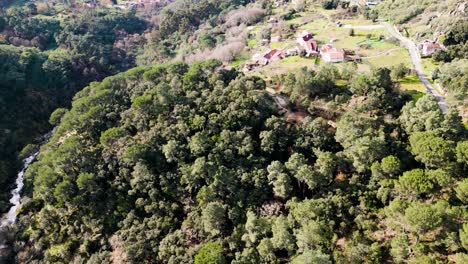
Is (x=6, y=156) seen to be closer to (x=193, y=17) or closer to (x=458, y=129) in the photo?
(x=458, y=129)

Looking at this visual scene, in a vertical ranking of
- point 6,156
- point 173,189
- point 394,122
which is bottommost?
→ point 6,156

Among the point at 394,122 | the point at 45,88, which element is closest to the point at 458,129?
the point at 394,122

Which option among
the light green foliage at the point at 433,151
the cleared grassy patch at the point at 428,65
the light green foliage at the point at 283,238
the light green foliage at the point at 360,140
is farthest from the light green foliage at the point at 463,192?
the cleared grassy patch at the point at 428,65

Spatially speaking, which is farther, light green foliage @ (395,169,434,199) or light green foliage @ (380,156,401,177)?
light green foliage @ (380,156,401,177)

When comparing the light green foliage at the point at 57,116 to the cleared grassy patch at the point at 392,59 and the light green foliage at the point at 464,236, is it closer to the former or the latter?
the cleared grassy patch at the point at 392,59

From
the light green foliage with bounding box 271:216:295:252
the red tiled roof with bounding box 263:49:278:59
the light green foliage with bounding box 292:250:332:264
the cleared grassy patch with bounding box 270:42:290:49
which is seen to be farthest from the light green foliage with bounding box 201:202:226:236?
the cleared grassy patch with bounding box 270:42:290:49

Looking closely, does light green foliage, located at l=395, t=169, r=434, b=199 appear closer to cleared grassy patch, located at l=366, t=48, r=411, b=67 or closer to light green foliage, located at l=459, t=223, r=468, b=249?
light green foliage, located at l=459, t=223, r=468, b=249
